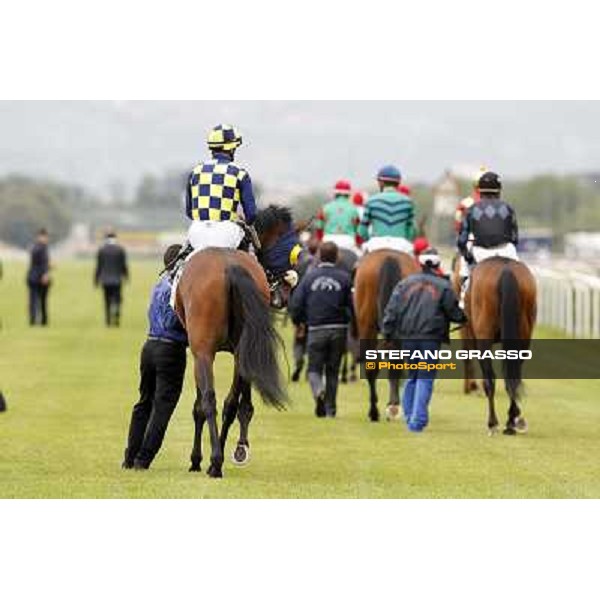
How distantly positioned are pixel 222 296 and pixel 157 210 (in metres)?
177

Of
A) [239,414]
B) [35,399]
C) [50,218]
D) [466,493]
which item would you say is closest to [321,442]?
[239,414]

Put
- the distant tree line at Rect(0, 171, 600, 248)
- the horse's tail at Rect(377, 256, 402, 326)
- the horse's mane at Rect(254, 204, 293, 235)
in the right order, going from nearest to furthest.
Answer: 1. the horse's mane at Rect(254, 204, 293, 235)
2. the horse's tail at Rect(377, 256, 402, 326)
3. the distant tree line at Rect(0, 171, 600, 248)

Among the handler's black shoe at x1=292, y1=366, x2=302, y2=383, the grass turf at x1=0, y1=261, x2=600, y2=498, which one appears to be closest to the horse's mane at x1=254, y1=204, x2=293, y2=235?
the grass turf at x1=0, y1=261, x2=600, y2=498

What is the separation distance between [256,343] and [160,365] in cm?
86

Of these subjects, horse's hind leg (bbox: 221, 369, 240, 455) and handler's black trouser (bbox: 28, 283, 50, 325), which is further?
handler's black trouser (bbox: 28, 283, 50, 325)

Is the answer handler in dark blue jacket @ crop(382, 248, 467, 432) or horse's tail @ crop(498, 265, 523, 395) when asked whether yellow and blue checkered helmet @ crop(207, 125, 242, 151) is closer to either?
handler in dark blue jacket @ crop(382, 248, 467, 432)

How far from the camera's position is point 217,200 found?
1312 cm

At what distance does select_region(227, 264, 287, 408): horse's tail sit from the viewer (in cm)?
1277

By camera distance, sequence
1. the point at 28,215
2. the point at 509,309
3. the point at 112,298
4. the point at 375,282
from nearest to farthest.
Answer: the point at 509,309, the point at 375,282, the point at 112,298, the point at 28,215

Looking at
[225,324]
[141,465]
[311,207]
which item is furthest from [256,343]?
[311,207]

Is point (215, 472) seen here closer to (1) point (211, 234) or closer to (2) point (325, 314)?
(1) point (211, 234)

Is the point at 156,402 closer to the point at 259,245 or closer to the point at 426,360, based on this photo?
the point at 259,245

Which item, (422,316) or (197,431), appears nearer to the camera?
(197,431)

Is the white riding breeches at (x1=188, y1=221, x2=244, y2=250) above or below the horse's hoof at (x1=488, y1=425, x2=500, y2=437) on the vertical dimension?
above
